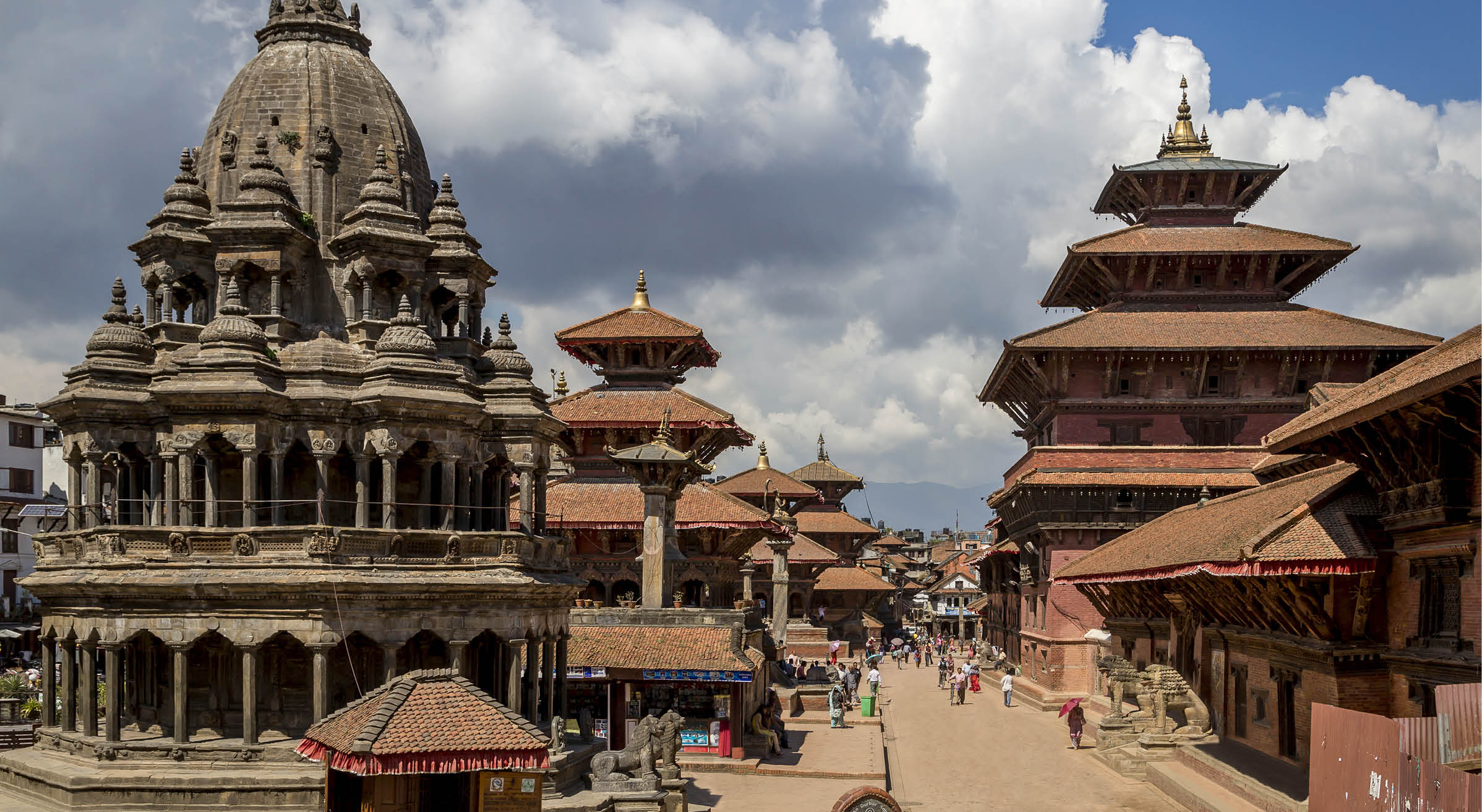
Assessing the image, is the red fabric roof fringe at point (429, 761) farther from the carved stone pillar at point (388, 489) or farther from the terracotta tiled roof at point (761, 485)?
the terracotta tiled roof at point (761, 485)

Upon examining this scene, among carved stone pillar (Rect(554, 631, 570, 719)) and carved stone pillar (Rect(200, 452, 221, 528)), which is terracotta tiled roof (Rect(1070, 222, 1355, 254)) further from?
carved stone pillar (Rect(200, 452, 221, 528))

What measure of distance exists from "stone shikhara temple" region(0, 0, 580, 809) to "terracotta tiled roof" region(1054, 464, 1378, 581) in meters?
14.9

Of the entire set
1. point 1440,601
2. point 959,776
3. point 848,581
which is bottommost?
point 959,776

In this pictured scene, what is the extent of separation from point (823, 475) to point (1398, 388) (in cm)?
8514

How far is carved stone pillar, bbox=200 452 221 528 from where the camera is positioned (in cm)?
2941

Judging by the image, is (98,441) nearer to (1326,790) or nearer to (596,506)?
(596,506)

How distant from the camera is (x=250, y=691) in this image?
91.1 ft

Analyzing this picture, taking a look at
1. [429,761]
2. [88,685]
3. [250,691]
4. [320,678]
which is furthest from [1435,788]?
[88,685]

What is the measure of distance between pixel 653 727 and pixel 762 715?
10.6 metres

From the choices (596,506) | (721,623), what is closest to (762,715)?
(721,623)

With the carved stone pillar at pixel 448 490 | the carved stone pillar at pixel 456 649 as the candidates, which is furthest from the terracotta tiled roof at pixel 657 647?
the carved stone pillar at pixel 448 490

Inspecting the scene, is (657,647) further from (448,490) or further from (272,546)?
(272,546)

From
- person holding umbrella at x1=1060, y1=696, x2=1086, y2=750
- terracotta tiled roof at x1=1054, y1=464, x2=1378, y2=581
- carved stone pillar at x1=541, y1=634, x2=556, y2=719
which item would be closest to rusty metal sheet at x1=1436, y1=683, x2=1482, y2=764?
terracotta tiled roof at x1=1054, y1=464, x2=1378, y2=581

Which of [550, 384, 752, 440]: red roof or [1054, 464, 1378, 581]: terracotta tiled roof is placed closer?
[1054, 464, 1378, 581]: terracotta tiled roof
